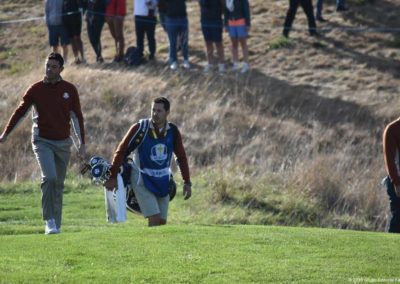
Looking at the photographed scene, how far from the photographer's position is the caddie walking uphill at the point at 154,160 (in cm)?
1425

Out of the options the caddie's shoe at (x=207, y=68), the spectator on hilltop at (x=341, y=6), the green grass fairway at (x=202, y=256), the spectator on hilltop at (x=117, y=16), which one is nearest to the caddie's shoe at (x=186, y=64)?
the caddie's shoe at (x=207, y=68)

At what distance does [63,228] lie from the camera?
16641 mm

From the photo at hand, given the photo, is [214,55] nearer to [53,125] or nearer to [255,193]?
[255,193]

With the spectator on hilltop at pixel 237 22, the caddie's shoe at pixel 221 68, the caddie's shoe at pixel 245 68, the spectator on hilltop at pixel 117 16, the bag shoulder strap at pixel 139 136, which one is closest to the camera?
the bag shoulder strap at pixel 139 136

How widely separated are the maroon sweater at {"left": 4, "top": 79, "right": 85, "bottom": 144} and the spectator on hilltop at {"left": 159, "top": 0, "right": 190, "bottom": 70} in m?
12.2

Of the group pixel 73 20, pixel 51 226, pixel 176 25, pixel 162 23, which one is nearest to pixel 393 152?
pixel 51 226

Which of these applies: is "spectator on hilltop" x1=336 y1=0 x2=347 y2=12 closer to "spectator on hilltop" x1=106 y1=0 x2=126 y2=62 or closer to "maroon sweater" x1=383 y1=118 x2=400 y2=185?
"spectator on hilltop" x1=106 y1=0 x2=126 y2=62

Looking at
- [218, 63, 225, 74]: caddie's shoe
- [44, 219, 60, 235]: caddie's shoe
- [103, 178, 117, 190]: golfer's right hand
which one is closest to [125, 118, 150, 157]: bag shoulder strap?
[103, 178, 117, 190]: golfer's right hand

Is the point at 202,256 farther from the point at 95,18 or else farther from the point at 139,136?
the point at 95,18

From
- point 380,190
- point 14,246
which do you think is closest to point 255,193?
point 380,190

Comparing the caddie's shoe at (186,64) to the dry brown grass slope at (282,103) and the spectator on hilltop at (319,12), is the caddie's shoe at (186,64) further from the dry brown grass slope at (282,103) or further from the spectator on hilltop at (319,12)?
the spectator on hilltop at (319,12)

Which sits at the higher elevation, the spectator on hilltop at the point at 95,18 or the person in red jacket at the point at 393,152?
the person in red jacket at the point at 393,152

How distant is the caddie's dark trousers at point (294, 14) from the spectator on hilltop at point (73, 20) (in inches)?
194

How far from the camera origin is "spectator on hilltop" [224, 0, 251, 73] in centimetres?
2588
